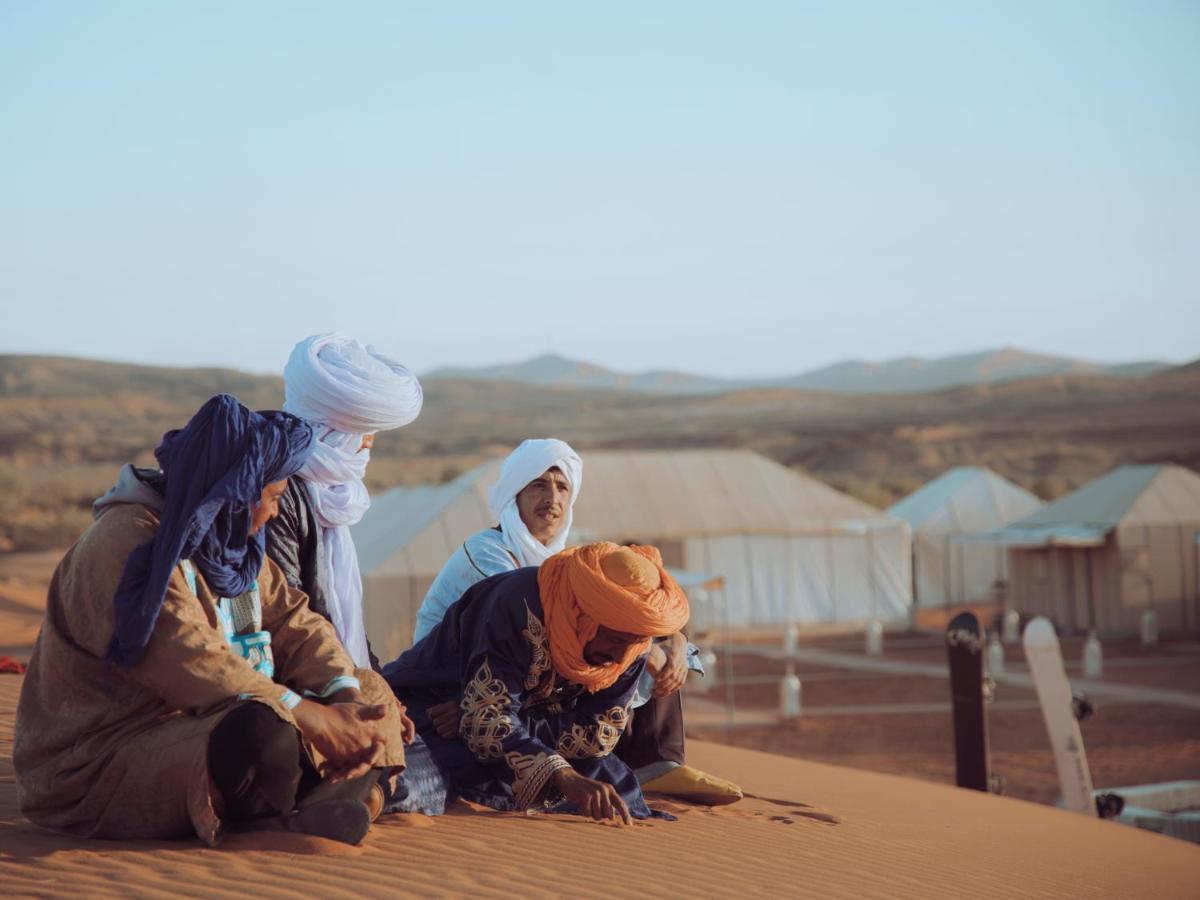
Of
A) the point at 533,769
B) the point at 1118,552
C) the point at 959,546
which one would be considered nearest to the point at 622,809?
the point at 533,769

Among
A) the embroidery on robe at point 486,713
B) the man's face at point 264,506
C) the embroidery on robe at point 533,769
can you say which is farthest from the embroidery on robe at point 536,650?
the man's face at point 264,506

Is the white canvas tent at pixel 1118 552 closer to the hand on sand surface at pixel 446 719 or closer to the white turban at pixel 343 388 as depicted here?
the white turban at pixel 343 388

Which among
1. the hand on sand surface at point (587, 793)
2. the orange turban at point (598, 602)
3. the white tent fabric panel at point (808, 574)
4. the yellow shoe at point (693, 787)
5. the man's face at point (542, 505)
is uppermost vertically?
the man's face at point (542, 505)

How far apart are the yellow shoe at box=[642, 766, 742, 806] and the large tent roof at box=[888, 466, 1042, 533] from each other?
2796 cm

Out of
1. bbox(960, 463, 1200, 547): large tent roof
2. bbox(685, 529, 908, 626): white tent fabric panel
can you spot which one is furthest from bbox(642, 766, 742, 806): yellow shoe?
bbox(960, 463, 1200, 547): large tent roof

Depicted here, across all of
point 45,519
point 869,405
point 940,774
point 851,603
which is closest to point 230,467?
point 940,774

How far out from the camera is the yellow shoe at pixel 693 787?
5.77 m

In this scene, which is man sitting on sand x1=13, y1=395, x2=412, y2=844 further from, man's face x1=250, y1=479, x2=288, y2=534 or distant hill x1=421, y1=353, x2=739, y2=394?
distant hill x1=421, y1=353, x2=739, y2=394

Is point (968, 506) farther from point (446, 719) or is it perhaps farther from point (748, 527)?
point (446, 719)

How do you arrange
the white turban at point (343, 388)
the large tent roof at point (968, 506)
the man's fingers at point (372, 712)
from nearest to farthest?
the man's fingers at point (372, 712)
the white turban at point (343, 388)
the large tent roof at point (968, 506)

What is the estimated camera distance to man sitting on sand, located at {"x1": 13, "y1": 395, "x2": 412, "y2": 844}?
4133 mm

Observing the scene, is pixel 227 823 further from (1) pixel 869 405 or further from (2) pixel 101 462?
(1) pixel 869 405

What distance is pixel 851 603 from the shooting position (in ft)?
101

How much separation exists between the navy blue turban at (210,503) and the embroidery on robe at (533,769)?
1182 mm
